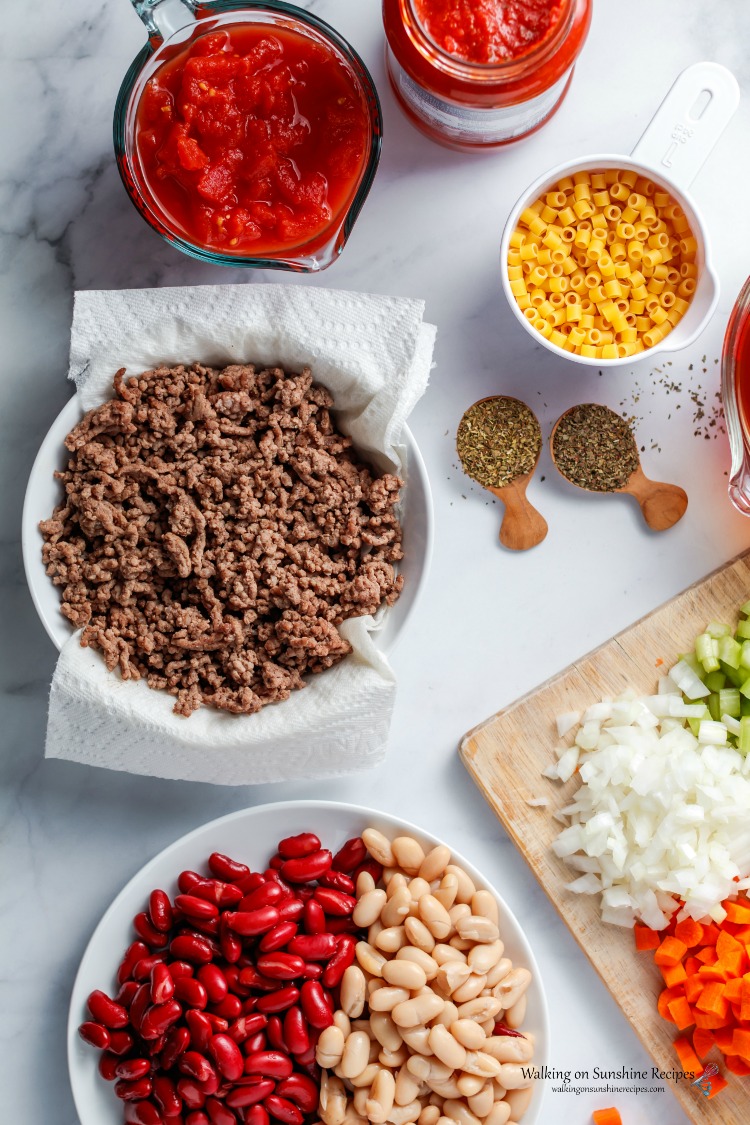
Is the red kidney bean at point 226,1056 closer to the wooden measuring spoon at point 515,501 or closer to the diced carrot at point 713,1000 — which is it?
the diced carrot at point 713,1000

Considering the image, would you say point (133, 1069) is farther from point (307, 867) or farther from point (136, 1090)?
point (307, 867)

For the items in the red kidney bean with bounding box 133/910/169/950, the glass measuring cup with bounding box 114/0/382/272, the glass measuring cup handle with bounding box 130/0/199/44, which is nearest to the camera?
the glass measuring cup handle with bounding box 130/0/199/44

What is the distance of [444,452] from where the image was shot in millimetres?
1830

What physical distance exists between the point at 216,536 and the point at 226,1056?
0.88 metres

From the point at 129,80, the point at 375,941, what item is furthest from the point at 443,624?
the point at 129,80

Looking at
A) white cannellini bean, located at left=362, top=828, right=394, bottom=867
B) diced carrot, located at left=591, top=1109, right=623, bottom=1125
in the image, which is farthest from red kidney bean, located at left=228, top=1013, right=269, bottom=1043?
diced carrot, located at left=591, top=1109, right=623, bottom=1125

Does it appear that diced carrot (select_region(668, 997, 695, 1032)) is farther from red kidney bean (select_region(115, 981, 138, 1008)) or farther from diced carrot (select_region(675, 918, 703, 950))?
red kidney bean (select_region(115, 981, 138, 1008))

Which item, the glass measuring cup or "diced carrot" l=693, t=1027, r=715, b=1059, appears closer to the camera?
the glass measuring cup

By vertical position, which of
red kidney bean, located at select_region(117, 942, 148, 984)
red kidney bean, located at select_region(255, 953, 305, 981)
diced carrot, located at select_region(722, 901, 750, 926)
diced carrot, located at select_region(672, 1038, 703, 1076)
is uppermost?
diced carrot, located at select_region(722, 901, 750, 926)

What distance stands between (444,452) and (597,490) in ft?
0.98

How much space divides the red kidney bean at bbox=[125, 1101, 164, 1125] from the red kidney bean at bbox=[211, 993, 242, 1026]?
0.20 meters

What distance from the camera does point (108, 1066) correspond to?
5.61 ft

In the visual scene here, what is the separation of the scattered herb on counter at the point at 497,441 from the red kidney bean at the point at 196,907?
909 mm

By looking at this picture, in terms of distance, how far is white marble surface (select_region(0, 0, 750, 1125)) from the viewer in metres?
1.79
